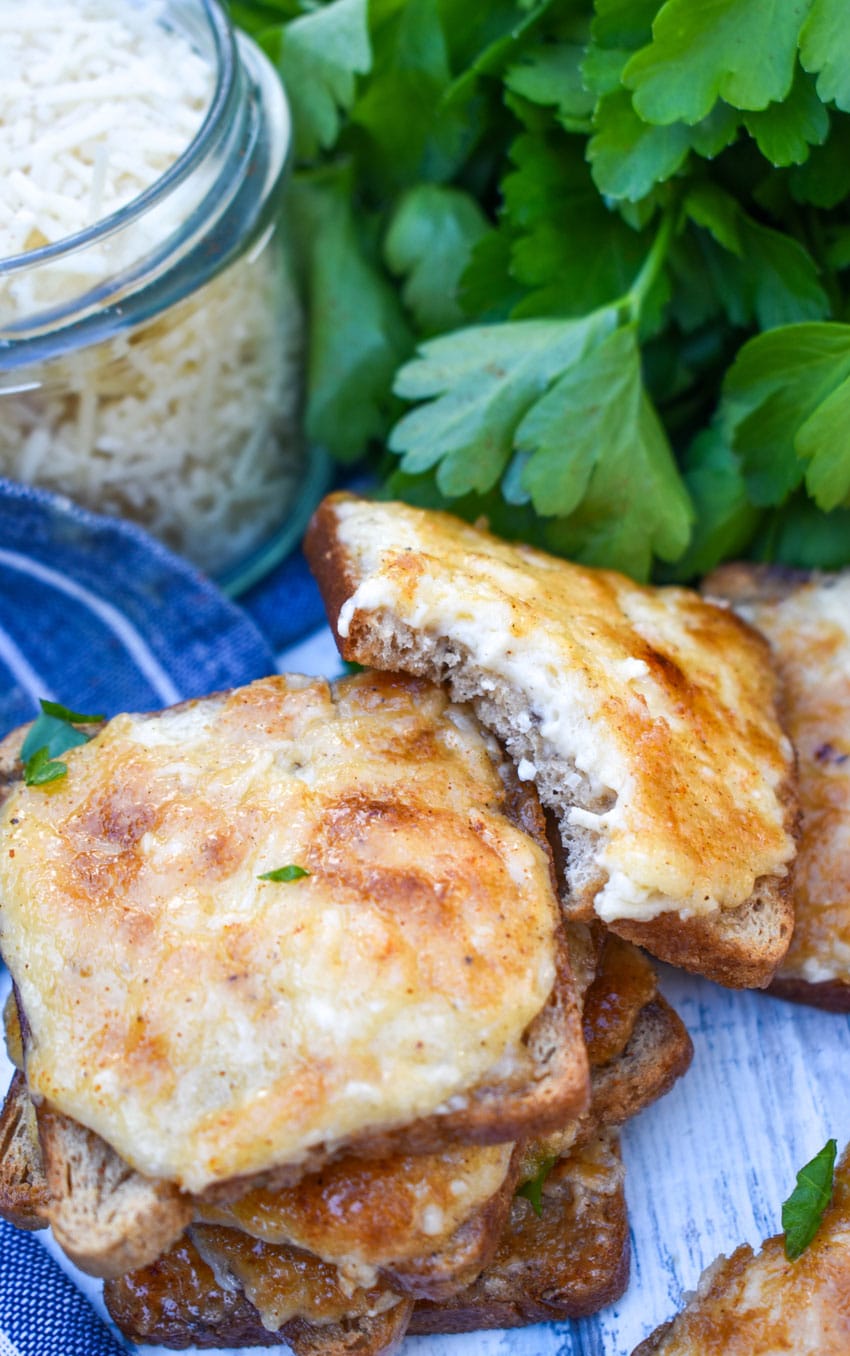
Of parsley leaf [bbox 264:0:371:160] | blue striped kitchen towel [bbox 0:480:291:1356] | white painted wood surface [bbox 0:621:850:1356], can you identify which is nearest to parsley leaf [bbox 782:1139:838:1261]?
white painted wood surface [bbox 0:621:850:1356]

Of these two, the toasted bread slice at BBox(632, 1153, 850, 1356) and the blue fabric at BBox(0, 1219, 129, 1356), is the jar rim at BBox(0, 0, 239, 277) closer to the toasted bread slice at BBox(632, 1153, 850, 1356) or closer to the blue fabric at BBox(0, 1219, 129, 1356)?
the blue fabric at BBox(0, 1219, 129, 1356)

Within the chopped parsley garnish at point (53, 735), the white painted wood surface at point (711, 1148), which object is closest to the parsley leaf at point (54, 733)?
the chopped parsley garnish at point (53, 735)

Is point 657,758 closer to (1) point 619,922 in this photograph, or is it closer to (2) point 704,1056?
(1) point 619,922

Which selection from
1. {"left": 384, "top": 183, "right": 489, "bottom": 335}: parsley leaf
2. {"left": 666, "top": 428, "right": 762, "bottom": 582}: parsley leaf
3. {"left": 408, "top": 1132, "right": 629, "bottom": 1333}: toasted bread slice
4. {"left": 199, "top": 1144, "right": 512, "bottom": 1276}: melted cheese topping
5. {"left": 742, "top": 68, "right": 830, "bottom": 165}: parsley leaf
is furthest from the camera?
{"left": 384, "top": 183, "right": 489, "bottom": 335}: parsley leaf

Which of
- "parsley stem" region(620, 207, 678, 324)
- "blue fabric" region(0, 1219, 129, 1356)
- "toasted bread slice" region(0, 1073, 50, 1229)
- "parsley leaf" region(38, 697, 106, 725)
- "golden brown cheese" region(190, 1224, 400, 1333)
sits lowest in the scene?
"blue fabric" region(0, 1219, 129, 1356)

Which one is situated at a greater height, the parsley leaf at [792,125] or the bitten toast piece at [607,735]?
the parsley leaf at [792,125]

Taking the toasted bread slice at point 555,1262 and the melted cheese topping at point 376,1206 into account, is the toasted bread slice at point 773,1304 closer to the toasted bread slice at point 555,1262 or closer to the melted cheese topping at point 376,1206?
the toasted bread slice at point 555,1262

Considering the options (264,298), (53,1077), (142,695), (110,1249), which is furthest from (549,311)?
(110,1249)
